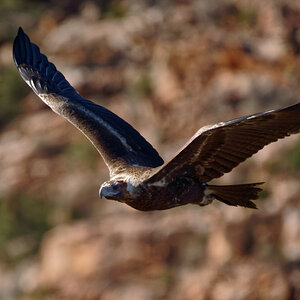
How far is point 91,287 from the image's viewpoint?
20.5 metres

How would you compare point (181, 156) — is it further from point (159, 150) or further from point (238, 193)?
point (159, 150)

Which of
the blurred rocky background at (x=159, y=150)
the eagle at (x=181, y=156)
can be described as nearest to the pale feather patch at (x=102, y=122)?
the eagle at (x=181, y=156)

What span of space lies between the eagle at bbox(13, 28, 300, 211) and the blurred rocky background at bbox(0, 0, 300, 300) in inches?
291

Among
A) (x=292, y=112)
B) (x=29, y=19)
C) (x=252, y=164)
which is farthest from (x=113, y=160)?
(x=29, y=19)

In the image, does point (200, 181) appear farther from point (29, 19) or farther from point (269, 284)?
point (29, 19)

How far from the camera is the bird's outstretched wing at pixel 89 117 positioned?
1095 centimetres

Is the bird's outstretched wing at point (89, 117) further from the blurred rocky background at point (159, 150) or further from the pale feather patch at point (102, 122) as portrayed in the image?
the blurred rocky background at point (159, 150)

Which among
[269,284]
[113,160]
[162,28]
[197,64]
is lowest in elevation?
[269,284]

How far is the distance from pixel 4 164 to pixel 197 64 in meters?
6.28

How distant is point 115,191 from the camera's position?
9781 mm

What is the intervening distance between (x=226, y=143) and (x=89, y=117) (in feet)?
8.34

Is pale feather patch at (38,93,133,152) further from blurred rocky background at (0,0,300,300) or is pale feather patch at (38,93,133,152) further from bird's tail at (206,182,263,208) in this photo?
blurred rocky background at (0,0,300,300)

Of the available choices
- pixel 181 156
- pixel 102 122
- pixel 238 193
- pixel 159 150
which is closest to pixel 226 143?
pixel 181 156

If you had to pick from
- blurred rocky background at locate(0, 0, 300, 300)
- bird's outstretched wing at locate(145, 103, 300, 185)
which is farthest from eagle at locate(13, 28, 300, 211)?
blurred rocky background at locate(0, 0, 300, 300)
